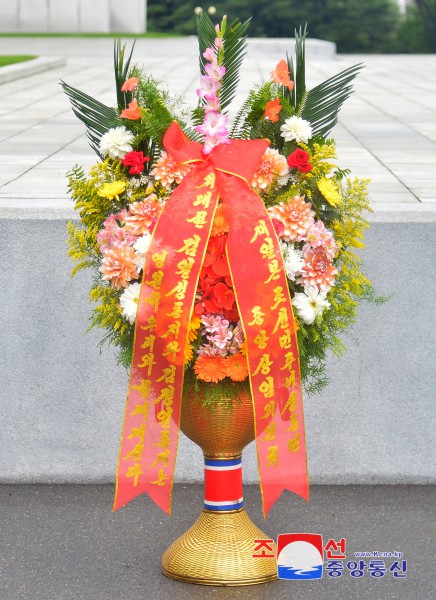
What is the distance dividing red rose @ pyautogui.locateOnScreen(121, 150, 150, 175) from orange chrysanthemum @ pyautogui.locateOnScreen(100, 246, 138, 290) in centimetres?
30

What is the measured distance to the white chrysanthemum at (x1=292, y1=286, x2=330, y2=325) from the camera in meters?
4.02

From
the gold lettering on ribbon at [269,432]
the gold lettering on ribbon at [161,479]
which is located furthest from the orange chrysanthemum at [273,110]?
the gold lettering on ribbon at [161,479]

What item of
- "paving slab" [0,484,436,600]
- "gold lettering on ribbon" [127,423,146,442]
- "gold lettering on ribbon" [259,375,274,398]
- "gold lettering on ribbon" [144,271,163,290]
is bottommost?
"paving slab" [0,484,436,600]

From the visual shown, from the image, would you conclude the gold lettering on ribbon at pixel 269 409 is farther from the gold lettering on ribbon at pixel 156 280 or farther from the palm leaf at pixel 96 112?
the palm leaf at pixel 96 112

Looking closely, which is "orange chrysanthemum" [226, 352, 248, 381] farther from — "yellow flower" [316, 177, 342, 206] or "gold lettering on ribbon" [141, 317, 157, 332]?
"yellow flower" [316, 177, 342, 206]

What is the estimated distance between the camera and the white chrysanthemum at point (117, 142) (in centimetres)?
407

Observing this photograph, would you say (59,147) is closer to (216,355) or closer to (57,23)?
(216,355)

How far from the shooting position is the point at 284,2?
42.2m

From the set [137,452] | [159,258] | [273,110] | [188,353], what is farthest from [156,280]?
[273,110]

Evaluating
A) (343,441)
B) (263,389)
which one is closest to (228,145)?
(263,389)

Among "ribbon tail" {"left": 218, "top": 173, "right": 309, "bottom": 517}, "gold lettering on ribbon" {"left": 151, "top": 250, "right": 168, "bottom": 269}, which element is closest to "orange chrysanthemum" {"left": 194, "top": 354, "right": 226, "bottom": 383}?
"ribbon tail" {"left": 218, "top": 173, "right": 309, "bottom": 517}

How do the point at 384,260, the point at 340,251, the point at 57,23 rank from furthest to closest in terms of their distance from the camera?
the point at 57,23
the point at 384,260
the point at 340,251

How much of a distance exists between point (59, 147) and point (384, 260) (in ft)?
13.7

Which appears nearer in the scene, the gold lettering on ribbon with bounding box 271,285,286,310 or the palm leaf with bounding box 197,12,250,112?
the gold lettering on ribbon with bounding box 271,285,286,310
